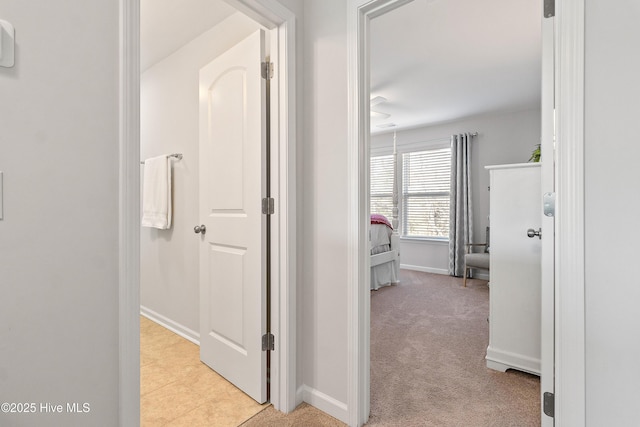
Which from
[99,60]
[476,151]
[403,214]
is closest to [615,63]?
[99,60]

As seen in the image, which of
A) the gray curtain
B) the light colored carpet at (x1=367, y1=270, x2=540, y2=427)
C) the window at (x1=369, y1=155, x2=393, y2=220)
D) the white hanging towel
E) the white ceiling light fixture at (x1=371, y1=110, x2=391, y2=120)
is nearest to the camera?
the light colored carpet at (x1=367, y1=270, x2=540, y2=427)

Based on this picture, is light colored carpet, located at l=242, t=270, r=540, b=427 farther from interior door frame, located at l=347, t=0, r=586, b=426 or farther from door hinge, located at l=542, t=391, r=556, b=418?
interior door frame, located at l=347, t=0, r=586, b=426

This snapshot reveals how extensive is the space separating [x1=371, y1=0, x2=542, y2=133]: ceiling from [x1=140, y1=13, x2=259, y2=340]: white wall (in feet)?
4.45

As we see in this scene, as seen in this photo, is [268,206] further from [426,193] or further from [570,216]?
[426,193]

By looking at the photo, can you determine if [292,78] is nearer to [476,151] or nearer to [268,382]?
[268,382]

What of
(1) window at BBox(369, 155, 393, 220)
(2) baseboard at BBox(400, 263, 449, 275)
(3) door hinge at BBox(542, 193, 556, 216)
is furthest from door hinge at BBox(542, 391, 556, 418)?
(1) window at BBox(369, 155, 393, 220)

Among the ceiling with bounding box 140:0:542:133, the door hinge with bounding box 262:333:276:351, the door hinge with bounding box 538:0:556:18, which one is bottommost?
the door hinge with bounding box 262:333:276:351

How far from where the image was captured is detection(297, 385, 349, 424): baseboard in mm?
1567

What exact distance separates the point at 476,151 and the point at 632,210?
4.48 meters

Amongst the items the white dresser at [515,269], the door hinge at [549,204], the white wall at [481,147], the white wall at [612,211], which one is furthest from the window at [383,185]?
the white wall at [612,211]

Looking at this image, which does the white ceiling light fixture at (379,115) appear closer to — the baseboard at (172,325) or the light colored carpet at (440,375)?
the light colored carpet at (440,375)

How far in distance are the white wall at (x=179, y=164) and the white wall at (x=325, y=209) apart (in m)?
0.84

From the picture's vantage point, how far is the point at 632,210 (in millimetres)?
963

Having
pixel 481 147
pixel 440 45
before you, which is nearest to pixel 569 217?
pixel 440 45
